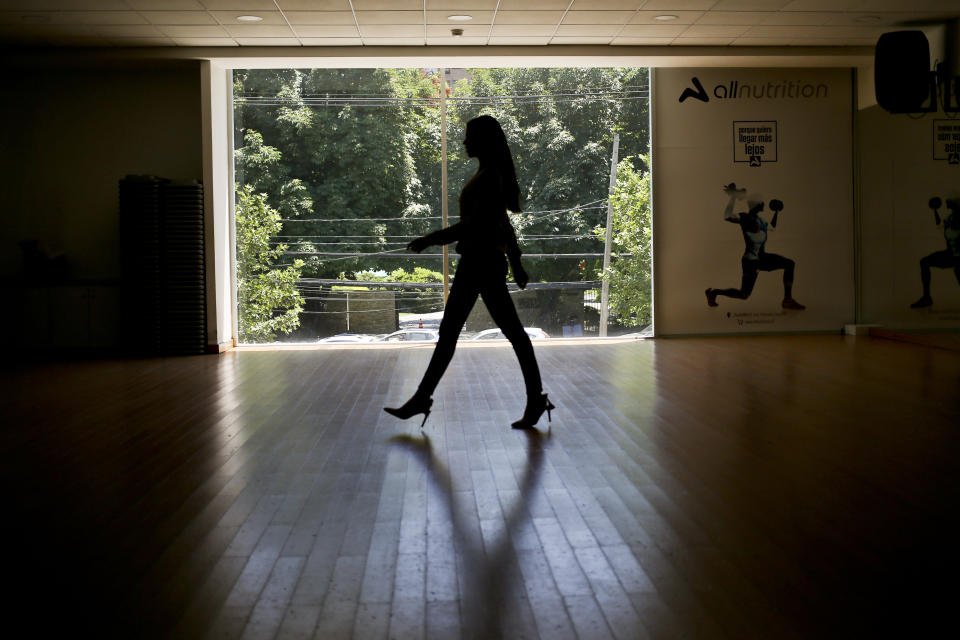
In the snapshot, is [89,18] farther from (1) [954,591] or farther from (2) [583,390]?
(1) [954,591]

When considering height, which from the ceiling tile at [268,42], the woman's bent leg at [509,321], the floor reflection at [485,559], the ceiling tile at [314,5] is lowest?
the floor reflection at [485,559]

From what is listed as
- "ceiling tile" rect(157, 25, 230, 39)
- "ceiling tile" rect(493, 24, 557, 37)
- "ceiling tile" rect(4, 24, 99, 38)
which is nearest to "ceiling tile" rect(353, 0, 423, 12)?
"ceiling tile" rect(493, 24, 557, 37)

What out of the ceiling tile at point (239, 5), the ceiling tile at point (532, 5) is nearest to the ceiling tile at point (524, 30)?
the ceiling tile at point (532, 5)

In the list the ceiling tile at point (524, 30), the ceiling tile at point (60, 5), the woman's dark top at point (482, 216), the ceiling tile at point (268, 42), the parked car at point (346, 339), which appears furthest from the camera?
the parked car at point (346, 339)

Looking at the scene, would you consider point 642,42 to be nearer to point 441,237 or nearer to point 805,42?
point 805,42

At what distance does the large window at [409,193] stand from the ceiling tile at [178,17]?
1857 millimetres

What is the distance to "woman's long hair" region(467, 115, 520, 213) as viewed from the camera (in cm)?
452

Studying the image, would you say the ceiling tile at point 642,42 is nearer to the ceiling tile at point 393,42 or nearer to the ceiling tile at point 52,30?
the ceiling tile at point 393,42

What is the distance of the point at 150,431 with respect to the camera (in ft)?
15.5

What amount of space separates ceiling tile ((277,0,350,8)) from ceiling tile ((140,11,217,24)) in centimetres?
75

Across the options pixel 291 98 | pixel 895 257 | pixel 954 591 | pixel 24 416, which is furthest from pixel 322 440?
pixel 895 257

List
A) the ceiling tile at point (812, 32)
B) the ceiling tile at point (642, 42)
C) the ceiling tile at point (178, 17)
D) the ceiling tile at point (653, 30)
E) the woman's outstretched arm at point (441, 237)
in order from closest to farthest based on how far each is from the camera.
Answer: the woman's outstretched arm at point (441, 237) → the ceiling tile at point (178, 17) → the ceiling tile at point (653, 30) → the ceiling tile at point (812, 32) → the ceiling tile at point (642, 42)

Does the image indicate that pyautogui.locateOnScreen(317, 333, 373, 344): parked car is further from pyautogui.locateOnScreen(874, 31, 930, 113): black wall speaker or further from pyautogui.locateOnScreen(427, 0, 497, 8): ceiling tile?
pyautogui.locateOnScreen(874, 31, 930, 113): black wall speaker

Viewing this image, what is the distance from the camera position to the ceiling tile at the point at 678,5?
7.42m
